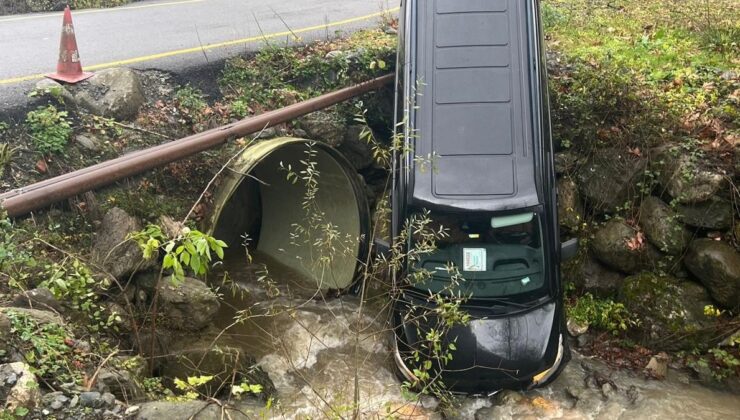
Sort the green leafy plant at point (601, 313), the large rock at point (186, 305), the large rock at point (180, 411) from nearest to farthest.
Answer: the large rock at point (180, 411), the large rock at point (186, 305), the green leafy plant at point (601, 313)

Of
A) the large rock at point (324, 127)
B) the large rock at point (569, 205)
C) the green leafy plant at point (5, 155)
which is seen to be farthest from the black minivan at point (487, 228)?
the green leafy plant at point (5, 155)

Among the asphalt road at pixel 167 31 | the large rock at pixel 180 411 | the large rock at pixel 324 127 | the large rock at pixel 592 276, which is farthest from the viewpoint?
the large rock at pixel 324 127

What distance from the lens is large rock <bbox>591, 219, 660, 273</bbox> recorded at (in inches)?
279

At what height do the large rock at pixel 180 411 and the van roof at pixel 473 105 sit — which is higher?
the van roof at pixel 473 105

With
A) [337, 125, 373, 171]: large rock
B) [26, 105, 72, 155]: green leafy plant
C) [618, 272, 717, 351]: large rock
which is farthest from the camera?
[337, 125, 373, 171]: large rock

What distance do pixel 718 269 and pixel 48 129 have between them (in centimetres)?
730

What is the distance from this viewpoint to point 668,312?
677 cm

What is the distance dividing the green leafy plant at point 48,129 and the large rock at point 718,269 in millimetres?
6981

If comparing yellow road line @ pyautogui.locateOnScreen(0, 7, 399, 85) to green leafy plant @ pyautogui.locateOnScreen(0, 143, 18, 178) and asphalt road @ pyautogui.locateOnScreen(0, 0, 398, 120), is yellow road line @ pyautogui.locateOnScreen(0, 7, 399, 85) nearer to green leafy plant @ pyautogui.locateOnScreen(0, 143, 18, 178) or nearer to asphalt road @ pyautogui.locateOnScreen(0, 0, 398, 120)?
asphalt road @ pyautogui.locateOnScreen(0, 0, 398, 120)

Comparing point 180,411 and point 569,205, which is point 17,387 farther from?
point 569,205

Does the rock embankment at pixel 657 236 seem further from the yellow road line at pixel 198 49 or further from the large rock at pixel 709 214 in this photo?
the yellow road line at pixel 198 49

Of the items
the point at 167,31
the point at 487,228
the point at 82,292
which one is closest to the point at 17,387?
the point at 82,292

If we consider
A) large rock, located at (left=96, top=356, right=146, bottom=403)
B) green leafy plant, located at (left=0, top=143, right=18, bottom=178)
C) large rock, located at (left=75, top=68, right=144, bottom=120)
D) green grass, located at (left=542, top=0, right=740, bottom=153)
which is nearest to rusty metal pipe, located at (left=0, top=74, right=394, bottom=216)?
green leafy plant, located at (left=0, top=143, right=18, bottom=178)

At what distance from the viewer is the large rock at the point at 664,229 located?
690 centimetres
